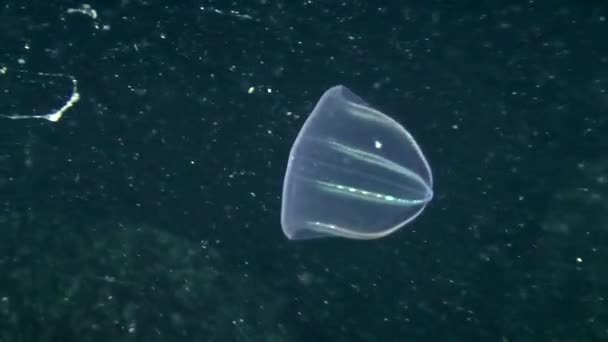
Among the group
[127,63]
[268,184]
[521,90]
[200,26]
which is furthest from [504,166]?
Answer: [127,63]

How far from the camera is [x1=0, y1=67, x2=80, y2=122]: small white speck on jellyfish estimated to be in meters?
2.97

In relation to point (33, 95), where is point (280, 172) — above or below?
below

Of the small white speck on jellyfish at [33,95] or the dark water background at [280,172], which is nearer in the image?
the dark water background at [280,172]

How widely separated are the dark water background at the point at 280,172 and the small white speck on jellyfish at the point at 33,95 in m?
0.01

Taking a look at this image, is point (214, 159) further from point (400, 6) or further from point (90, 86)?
point (400, 6)

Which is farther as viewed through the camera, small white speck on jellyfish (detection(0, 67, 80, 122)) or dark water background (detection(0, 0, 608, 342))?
small white speck on jellyfish (detection(0, 67, 80, 122))

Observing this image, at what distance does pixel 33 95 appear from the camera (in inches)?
117

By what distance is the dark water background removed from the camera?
2.59 meters

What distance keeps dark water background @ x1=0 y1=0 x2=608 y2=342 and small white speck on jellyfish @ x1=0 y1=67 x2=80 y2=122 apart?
0.05 feet

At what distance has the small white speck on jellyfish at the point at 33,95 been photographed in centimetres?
297

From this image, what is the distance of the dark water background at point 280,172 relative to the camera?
8.51ft

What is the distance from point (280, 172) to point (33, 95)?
1383 millimetres

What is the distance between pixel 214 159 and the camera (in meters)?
2.95

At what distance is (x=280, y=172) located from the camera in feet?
9.68
